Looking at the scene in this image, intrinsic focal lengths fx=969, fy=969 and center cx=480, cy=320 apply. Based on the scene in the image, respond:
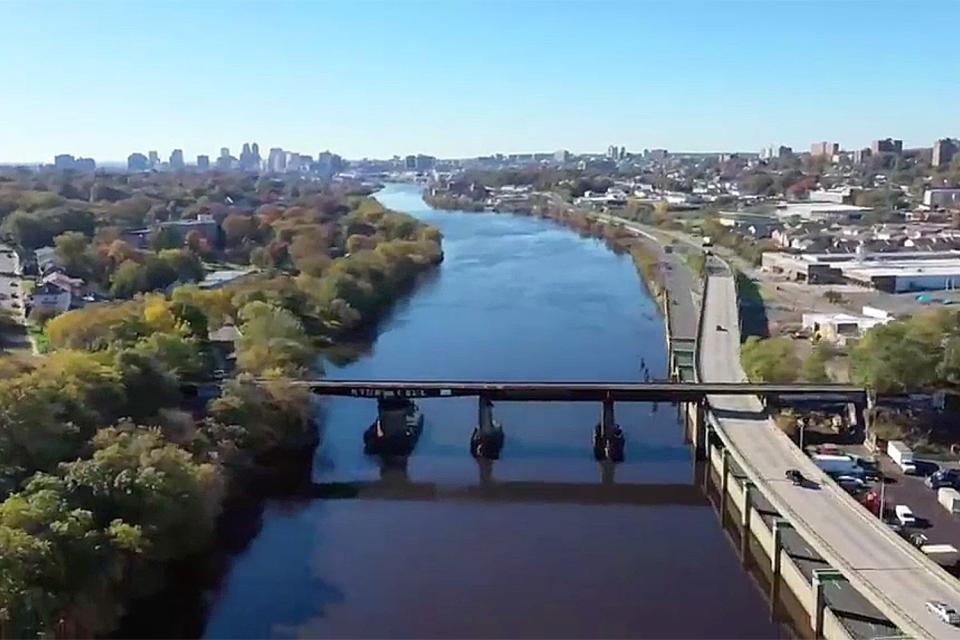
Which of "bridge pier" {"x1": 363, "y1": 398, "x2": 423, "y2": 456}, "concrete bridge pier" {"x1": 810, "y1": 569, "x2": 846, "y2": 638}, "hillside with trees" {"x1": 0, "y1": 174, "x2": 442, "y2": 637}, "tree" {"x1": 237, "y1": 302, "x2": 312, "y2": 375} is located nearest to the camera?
"hillside with trees" {"x1": 0, "y1": 174, "x2": 442, "y2": 637}

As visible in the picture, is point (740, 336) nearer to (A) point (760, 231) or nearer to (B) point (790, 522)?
(B) point (790, 522)

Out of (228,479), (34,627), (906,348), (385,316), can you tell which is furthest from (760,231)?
(34,627)

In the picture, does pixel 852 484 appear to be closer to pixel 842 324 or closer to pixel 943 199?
pixel 842 324

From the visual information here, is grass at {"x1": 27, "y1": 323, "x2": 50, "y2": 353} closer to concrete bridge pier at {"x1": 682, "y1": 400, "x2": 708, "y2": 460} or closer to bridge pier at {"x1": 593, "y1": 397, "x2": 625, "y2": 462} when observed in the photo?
bridge pier at {"x1": 593, "y1": 397, "x2": 625, "y2": 462}

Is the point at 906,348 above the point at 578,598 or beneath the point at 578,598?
above

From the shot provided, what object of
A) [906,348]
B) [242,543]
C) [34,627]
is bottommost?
Result: [242,543]

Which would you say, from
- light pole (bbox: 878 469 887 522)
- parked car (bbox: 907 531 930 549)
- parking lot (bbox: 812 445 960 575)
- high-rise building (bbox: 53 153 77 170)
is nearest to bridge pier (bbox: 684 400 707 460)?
parking lot (bbox: 812 445 960 575)
